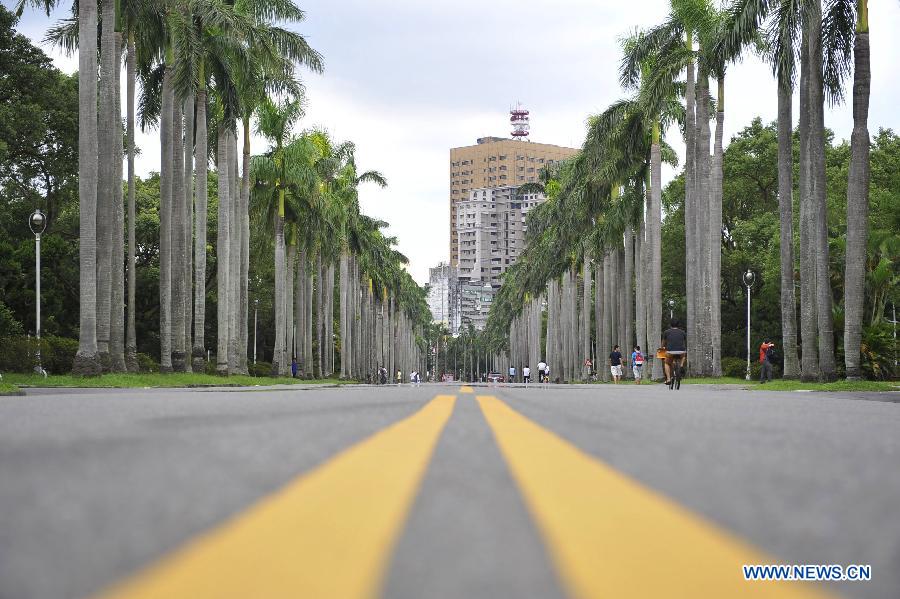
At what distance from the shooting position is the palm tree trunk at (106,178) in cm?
2566

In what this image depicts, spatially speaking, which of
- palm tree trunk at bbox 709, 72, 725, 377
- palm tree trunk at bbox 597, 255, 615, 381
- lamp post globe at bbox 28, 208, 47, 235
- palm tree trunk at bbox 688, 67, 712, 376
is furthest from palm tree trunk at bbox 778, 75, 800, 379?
palm tree trunk at bbox 597, 255, 615, 381

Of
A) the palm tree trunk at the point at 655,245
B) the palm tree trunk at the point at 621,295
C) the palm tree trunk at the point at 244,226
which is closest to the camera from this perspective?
the palm tree trunk at the point at 655,245

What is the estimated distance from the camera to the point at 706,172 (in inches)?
1377

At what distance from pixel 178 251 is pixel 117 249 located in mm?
2007

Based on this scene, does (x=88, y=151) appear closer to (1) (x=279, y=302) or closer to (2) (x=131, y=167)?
(2) (x=131, y=167)

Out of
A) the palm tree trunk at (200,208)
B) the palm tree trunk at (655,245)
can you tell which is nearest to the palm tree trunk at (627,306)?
the palm tree trunk at (655,245)

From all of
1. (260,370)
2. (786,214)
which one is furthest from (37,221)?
(260,370)

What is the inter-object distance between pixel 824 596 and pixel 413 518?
0.93 meters

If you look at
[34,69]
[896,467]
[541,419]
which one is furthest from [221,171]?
[896,467]

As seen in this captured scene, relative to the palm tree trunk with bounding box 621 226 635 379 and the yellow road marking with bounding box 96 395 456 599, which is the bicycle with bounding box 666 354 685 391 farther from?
the palm tree trunk with bounding box 621 226 635 379

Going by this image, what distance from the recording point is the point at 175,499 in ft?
7.75

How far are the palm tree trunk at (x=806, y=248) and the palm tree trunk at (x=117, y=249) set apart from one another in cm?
2034

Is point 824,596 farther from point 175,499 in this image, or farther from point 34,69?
point 34,69

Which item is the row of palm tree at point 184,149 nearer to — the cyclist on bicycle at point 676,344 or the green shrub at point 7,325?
the green shrub at point 7,325
